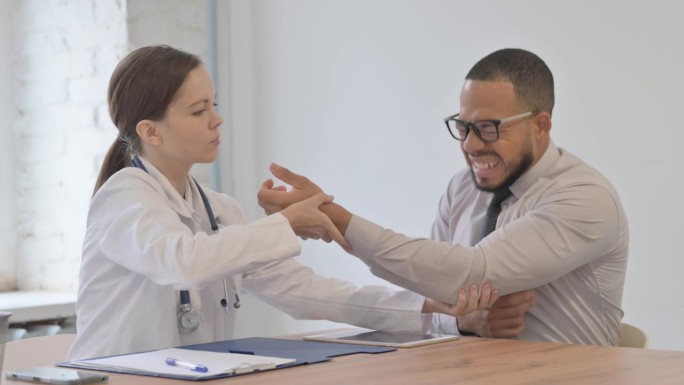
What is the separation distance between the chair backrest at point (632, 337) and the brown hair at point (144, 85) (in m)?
1.28

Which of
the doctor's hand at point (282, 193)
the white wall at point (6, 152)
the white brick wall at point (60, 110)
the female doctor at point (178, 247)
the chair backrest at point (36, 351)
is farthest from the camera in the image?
the white wall at point (6, 152)

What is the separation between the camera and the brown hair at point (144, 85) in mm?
2424

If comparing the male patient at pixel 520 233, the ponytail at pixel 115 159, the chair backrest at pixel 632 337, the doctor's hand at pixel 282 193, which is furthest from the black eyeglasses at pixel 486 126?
the ponytail at pixel 115 159

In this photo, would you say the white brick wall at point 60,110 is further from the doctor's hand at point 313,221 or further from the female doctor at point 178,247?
the doctor's hand at point 313,221

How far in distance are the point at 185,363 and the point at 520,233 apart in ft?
3.55

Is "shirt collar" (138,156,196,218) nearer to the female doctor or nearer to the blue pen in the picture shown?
the female doctor

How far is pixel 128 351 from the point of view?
2.19m

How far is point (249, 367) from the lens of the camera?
5.77ft

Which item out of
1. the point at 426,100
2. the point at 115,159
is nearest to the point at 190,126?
the point at 115,159

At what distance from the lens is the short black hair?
2701mm

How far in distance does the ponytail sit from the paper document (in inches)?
27.8

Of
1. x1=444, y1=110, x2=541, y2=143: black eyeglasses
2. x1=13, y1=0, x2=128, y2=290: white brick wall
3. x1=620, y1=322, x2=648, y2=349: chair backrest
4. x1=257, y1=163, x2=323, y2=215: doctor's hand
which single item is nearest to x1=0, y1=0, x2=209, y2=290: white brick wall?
x1=13, y1=0, x2=128, y2=290: white brick wall

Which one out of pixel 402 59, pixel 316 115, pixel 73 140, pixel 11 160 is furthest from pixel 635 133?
pixel 11 160

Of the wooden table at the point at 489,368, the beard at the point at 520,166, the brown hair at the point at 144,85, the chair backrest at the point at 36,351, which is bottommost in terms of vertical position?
the chair backrest at the point at 36,351
